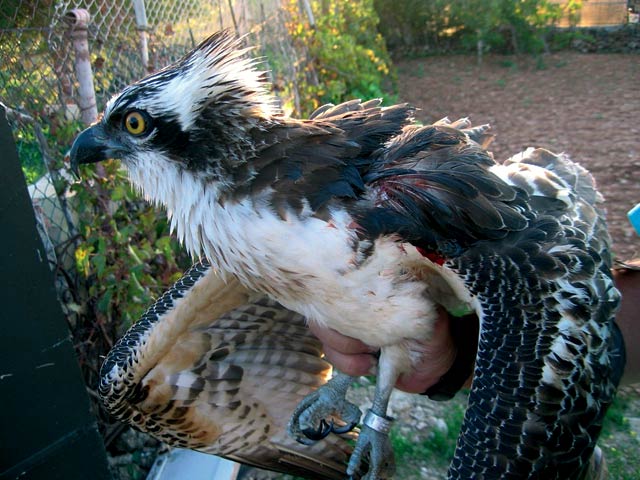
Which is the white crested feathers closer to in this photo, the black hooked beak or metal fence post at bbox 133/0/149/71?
the black hooked beak

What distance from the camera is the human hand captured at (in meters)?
3.02

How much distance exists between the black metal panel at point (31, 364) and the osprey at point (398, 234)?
1.82 feet

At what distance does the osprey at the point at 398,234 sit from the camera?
2330 millimetres

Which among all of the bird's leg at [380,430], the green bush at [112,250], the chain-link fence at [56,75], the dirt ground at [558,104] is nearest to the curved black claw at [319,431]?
the bird's leg at [380,430]

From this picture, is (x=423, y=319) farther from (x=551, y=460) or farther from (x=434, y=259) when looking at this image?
(x=551, y=460)

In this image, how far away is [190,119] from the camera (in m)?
2.58

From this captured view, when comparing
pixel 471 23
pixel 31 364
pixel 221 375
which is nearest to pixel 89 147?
pixel 31 364

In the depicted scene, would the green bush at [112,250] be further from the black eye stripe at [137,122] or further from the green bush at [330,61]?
the green bush at [330,61]

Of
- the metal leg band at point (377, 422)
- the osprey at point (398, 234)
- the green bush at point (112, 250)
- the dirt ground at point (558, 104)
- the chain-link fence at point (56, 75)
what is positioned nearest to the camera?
the osprey at point (398, 234)

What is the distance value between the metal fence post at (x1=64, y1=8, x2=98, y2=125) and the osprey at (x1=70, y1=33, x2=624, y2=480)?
1.91m

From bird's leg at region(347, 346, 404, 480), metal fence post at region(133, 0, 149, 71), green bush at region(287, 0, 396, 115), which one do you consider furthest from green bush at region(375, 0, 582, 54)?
bird's leg at region(347, 346, 404, 480)

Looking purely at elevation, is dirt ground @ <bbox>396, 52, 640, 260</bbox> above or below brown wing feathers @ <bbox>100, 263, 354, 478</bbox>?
below

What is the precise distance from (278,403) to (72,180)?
2.34 meters

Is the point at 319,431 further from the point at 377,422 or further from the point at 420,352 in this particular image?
the point at 420,352
